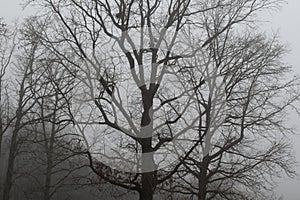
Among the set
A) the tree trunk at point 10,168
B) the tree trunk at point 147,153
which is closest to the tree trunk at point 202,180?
the tree trunk at point 147,153

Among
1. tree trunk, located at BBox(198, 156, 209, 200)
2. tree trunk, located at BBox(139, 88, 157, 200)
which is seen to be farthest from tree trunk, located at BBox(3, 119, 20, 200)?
tree trunk, located at BBox(139, 88, 157, 200)

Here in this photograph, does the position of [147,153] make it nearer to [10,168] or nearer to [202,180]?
[202,180]

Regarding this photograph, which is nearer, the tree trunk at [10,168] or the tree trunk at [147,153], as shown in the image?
the tree trunk at [147,153]

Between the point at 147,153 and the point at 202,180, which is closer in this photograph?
the point at 147,153

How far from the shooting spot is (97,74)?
9.63m

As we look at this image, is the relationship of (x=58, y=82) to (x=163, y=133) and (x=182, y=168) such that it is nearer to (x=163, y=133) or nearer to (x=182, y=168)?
(x=163, y=133)

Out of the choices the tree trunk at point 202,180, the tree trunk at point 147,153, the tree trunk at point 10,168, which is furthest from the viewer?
the tree trunk at point 10,168

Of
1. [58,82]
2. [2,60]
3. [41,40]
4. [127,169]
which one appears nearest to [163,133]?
[127,169]

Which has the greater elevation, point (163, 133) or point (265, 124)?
point (265, 124)

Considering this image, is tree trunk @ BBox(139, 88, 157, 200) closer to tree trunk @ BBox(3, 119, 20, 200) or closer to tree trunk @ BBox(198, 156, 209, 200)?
tree trunk @ BBox(198, 156, 209, 200)

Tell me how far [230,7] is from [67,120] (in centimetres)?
587

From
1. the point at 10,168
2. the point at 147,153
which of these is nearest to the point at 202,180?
the point at 147,153

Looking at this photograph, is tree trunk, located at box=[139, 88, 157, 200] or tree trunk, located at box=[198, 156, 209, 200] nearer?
tree trunk, located at box=[139, 88, 157, 200]

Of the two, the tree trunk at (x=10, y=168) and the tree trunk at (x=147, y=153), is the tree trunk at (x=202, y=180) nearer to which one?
the tree trunk at (x=147, y=153)
